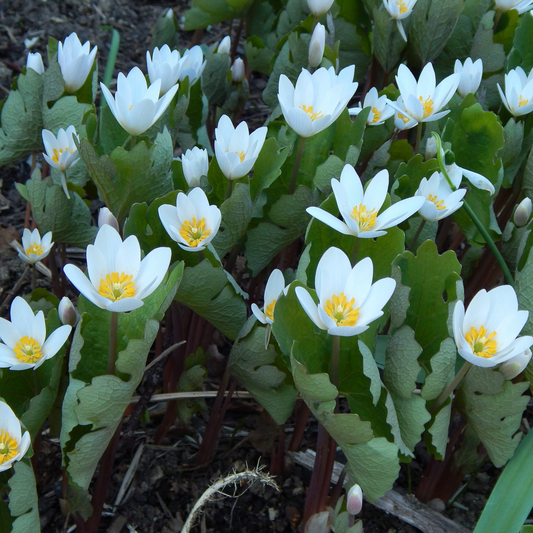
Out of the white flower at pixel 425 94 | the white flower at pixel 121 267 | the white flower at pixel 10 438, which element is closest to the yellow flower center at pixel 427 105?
the white flower at pixel 425 94

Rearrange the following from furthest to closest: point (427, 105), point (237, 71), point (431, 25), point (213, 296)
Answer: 1. point (237, 71)
2. point (431, 25)
3. point (427, 105)
4. point (213, 296)

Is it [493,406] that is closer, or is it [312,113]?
[493,406]

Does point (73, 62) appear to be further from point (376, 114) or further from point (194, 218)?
point (376, 114)

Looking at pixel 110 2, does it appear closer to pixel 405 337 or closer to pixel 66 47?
pixel 66 47

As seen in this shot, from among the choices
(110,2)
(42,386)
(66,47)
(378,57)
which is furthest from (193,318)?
(110,2)

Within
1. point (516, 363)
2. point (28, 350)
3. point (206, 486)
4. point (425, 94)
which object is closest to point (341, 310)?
point (516, 363)

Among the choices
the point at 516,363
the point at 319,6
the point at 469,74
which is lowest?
the point at 516,363
